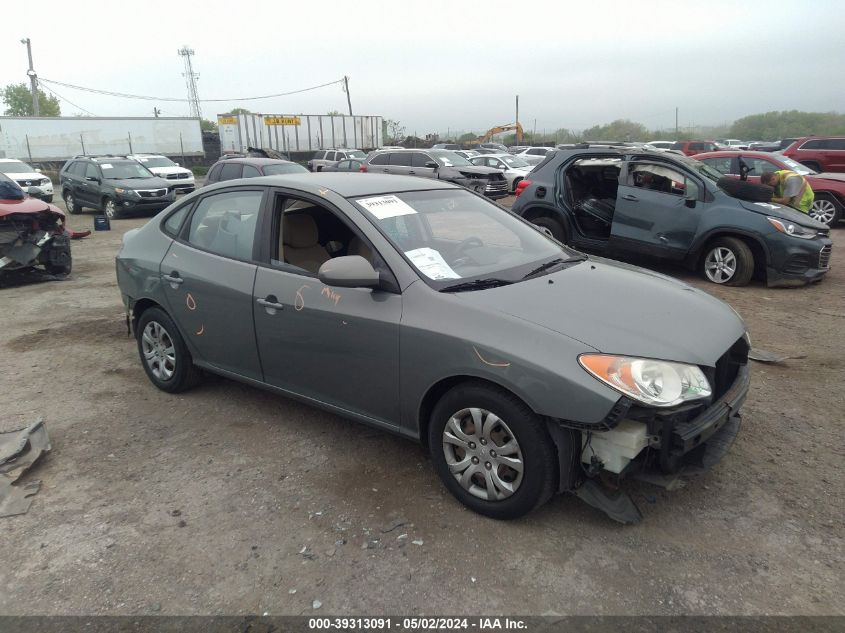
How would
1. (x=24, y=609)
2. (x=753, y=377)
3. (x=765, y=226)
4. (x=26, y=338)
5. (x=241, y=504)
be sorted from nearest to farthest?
(x=24, y=609) < (x=241, y=504) < (x=753, y=377) < (x=26, y=338) < (x=765, y=226)

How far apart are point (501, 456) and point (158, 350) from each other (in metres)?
3.07

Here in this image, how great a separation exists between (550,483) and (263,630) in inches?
54.8

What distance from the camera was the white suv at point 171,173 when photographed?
19391 millimetres

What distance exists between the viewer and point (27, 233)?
8.57 meters

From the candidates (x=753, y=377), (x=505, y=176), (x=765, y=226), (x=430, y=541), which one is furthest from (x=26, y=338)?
(x=505, y=176)

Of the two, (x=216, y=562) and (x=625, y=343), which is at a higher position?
(x=625, y=343)

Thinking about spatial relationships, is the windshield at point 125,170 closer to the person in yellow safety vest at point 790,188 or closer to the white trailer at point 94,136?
the person in yellow safety vest at point 790,188

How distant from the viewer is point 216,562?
285cm

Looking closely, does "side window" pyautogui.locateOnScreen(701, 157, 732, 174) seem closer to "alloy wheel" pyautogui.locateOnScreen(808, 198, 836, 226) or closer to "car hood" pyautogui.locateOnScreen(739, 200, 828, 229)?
"alloy wheel" pyautogui.locateOnScreen(808, 198, 836, 226)

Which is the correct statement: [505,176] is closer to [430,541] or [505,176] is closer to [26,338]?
[26,338]

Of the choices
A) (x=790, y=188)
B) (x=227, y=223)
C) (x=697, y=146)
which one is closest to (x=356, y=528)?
(x=227, y=223)

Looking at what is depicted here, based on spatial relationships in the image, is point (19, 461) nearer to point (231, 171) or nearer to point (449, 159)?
point (231, 171)

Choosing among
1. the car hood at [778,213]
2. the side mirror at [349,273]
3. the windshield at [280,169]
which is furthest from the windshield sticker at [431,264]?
the windshield at [280,169]

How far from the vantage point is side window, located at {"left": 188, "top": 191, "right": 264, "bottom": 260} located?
402 centimetres
